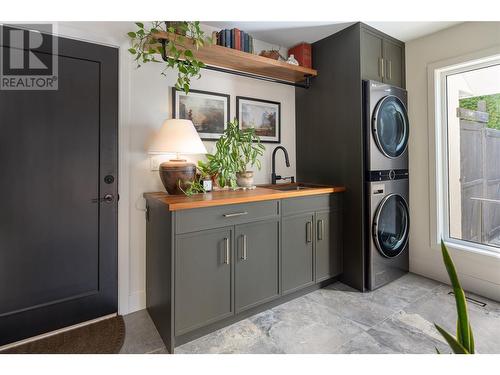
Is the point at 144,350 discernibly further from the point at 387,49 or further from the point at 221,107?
the point at 387,49

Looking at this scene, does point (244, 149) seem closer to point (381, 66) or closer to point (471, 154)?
point (381, 66)

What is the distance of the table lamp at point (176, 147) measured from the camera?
6.10ft

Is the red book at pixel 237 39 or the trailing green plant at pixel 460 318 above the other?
the red book at pixel 237 39

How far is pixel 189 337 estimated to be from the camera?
1.78 m

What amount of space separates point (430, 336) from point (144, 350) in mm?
1876

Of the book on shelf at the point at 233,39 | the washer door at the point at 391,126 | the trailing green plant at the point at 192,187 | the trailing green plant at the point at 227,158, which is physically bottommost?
the trailing green plant at the point at 192,187

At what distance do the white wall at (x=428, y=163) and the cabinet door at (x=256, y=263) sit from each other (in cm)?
169

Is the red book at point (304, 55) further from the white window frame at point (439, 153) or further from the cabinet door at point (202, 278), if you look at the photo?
the cabinet door at point (202, 278)

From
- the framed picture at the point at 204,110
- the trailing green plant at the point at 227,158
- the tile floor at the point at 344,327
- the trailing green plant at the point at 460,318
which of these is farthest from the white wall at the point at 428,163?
the trailing green plant at the point at 460,318

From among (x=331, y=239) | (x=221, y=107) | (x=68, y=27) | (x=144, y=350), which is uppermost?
(x=68, y=27)

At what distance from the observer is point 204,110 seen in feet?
7.81

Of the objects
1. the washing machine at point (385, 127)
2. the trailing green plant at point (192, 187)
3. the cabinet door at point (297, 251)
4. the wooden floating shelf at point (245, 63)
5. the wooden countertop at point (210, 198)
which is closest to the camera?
the wooden countertop at point (210, 198)

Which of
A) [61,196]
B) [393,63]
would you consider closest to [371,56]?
[393,63]

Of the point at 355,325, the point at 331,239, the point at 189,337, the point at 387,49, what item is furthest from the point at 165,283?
the point at 387,49
